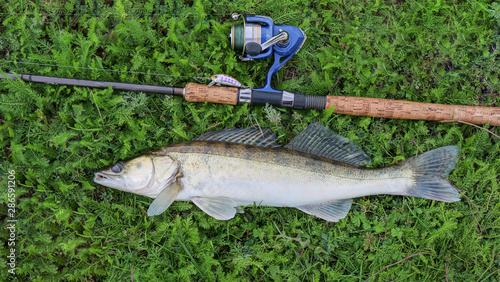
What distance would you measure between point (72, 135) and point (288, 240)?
264 cm

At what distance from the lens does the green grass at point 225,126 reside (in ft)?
11.5

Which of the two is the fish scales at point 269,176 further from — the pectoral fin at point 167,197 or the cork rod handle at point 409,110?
the cork rod handle at point 409,110

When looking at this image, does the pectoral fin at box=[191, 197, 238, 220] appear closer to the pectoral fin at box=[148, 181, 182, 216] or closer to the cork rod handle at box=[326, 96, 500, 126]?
the pectoral fin at box=[148, 181, 182, 216]

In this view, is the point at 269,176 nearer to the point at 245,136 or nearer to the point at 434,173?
the point at 245,136

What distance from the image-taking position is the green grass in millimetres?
3518

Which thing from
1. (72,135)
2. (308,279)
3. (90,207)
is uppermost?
(72,135)

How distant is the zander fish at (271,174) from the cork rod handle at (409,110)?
0.35 meters

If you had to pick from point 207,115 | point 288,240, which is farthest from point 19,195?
point 288,240

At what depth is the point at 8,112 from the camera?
3520 millimetres

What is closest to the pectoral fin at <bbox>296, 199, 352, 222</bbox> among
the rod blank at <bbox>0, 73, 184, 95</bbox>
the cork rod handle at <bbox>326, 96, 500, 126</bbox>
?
the cork rod handle at <bbox>326, 96, 500, 126</bbox>

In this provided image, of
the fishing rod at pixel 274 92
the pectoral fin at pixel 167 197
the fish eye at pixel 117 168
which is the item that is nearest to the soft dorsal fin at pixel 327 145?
the fishing rod at pixel 274 92

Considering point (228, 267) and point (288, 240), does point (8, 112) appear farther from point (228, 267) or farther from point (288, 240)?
point (288, 240)

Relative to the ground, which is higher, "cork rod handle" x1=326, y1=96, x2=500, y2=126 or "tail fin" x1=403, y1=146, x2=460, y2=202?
"cork rod handle" x1=326, y1=96, x2=500, y2=126

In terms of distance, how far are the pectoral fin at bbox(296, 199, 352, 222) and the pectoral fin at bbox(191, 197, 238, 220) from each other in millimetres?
812
